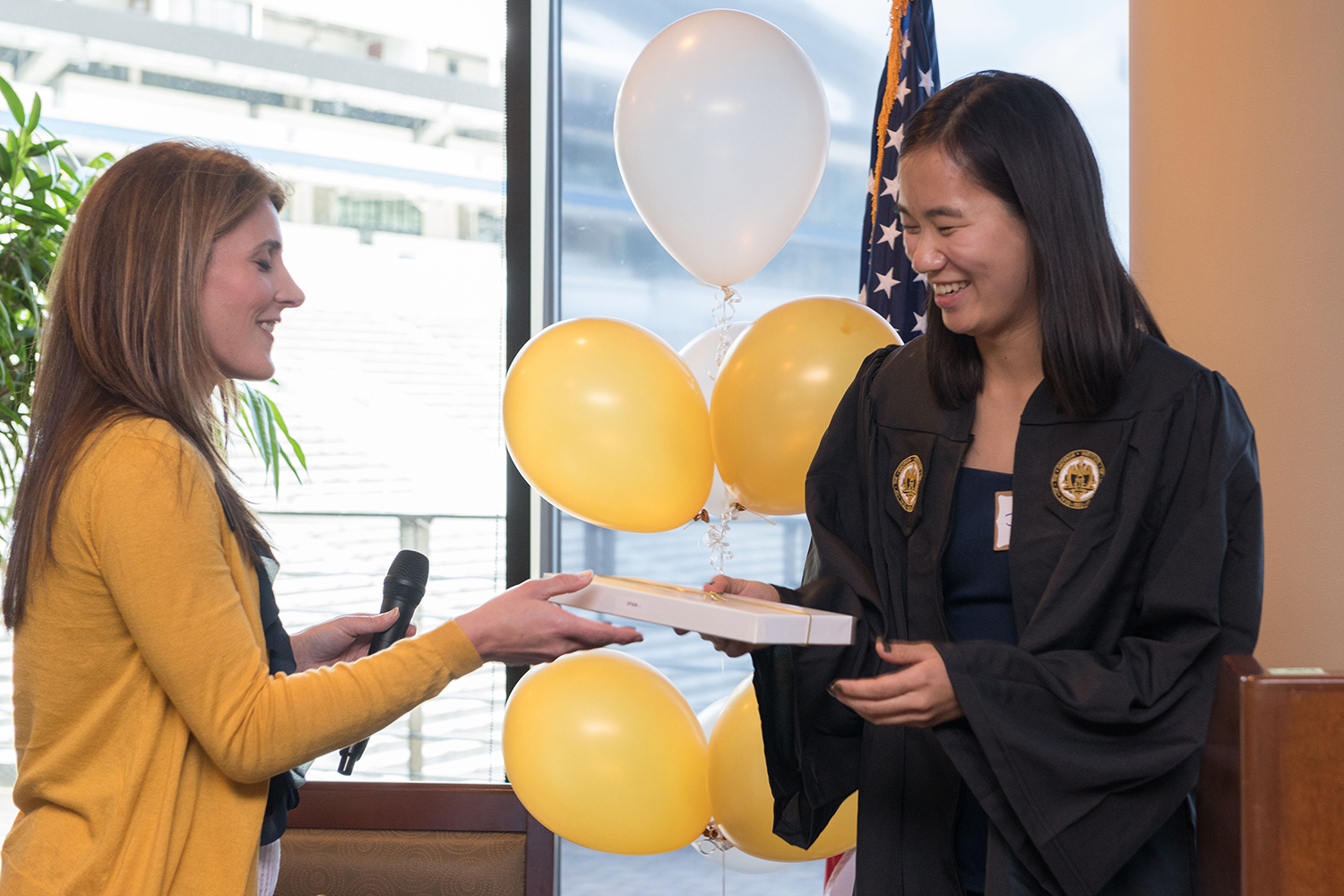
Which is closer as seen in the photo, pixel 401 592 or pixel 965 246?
pixel 965 246

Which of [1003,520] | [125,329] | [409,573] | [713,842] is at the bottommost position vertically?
[713,842]

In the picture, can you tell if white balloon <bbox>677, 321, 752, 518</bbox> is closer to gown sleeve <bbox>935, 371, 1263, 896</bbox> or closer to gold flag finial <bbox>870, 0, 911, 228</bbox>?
gold flag finial <bbox>870, 0, 911, 228</bbox>

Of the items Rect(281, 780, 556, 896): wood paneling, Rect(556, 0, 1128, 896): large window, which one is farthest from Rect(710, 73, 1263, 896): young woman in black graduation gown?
Rect(556, 0, 1128, 896): large window

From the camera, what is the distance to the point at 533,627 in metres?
1.29

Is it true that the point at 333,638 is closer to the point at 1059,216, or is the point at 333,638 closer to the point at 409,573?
the point at 409,573

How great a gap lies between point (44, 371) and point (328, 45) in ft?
8.50

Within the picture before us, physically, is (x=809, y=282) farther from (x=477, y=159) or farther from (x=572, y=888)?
(x=572, y=888)

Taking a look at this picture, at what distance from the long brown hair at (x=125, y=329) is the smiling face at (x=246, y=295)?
0.03m

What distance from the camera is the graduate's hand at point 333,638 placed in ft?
5.14

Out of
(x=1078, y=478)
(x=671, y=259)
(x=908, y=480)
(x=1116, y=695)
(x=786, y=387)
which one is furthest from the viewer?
(x=671, y=259)

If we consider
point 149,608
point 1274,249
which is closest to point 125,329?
point 149,608

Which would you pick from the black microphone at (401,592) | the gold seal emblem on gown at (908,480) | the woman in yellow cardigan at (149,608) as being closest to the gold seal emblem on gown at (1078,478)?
the gold seal emblem on gown at (908,480)

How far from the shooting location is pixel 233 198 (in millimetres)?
1259

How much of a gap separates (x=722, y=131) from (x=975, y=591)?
3.42 ft
